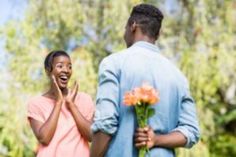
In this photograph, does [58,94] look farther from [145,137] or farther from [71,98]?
[145,137]

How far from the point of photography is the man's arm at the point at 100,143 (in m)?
2.94

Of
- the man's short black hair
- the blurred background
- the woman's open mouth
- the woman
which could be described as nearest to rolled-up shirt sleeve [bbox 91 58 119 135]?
the man's short black hair

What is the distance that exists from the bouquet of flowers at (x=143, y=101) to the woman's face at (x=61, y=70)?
96 centimetres

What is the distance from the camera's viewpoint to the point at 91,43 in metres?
8.74

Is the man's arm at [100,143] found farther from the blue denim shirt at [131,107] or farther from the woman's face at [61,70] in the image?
the woman's face at [61,70]

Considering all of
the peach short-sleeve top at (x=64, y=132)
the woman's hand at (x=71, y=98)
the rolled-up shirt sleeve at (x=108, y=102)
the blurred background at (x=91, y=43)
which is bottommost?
the rolled-up shirt sleeve at (x=108, y=102)

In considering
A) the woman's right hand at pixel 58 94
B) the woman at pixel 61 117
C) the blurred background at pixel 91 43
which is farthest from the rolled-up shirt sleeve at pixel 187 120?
the blurred background at pixel 91 43

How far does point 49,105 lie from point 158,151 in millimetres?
1045

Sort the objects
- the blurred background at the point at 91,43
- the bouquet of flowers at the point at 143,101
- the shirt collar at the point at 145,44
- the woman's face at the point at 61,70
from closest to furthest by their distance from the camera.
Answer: the bouquet of flowers at the point at 143,101 < the shirt collar at the point at 145,44 < the woman's face at the point at 61,70 < the blurred background at the point at 91,43

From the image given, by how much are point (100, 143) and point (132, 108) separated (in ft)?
0.63

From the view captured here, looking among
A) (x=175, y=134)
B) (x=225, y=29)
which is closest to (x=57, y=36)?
(x=225, y=29)

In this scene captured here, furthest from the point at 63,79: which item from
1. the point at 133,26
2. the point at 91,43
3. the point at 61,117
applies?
the point at 91,43

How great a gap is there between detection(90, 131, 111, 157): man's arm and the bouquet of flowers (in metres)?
0.14

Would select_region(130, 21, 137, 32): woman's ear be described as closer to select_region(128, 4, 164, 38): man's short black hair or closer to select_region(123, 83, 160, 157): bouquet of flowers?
select_region(128, 4, 164, 38): man's short black hair
